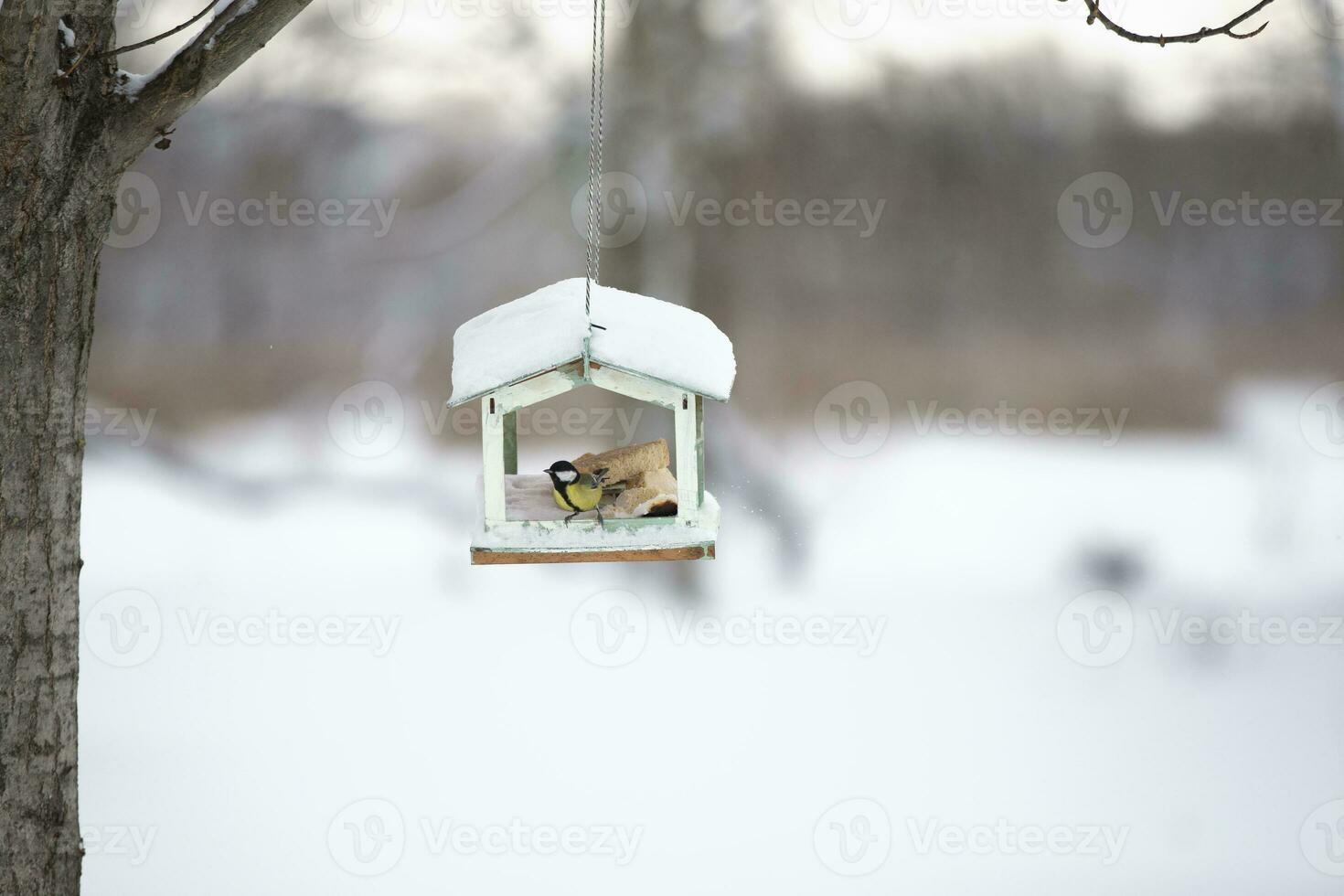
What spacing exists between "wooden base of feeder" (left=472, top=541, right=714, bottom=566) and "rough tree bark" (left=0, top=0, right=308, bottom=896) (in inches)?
21.9

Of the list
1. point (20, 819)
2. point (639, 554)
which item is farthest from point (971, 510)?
point (20, 819)

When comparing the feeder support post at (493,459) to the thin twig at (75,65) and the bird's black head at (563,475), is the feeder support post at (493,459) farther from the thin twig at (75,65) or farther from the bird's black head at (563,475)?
the thin twig at (75,65)

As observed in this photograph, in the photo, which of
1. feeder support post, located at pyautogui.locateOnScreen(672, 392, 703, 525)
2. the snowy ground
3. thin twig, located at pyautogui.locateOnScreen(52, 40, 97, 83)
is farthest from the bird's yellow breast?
the snowy ground

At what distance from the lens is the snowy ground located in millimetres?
3189

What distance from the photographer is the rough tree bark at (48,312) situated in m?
1.45

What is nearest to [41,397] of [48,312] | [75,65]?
[48,312]

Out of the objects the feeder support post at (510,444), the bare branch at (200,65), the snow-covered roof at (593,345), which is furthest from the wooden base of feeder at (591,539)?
the bare branch at (200,65)

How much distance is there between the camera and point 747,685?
152 inches

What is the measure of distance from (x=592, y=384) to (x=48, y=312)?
0.73 meters

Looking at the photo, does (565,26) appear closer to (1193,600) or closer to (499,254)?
(499,254)

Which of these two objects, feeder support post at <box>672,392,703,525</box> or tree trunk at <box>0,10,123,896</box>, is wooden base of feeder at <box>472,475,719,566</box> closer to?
feeder support post at <box>672,392,703,525</box>

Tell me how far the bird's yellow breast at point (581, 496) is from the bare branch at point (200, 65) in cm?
72

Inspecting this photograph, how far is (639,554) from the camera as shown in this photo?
167 centimetres

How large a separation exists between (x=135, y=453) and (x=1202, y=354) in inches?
157
